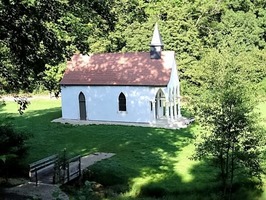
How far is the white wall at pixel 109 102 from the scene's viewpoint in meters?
33.8

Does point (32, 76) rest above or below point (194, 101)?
above

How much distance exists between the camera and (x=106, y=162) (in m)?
21.1

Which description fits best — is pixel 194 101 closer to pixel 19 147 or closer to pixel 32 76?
pixel 32 76

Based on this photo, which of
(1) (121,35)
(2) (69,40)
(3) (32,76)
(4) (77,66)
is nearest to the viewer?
(2) (69,40)

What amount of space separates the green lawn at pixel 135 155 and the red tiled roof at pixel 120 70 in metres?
3.88

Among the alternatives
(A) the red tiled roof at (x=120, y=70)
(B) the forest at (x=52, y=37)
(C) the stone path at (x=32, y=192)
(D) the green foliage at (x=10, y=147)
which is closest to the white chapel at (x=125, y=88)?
(A) the red tiled roof at (x=120, y=70)

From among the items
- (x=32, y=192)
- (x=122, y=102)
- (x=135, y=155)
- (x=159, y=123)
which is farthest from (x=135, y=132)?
(x=32, y=192)

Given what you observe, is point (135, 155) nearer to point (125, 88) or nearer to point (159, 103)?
point (159, 103)

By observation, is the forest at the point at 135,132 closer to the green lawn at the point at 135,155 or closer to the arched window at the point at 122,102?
the green lawn at the point at 135,155

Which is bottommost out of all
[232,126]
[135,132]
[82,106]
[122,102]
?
[135,132]

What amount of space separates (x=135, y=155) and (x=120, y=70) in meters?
13.4

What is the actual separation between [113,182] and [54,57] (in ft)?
19.2

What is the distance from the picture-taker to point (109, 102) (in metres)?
34.9

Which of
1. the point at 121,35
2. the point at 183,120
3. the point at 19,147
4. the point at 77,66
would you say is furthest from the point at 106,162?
the point at 121,35
